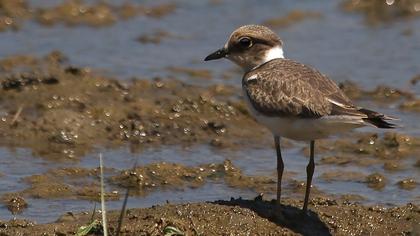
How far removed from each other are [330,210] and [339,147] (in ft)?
7.40

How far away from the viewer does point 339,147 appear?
36.0 feet

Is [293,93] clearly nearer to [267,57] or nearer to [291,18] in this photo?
[267,57]

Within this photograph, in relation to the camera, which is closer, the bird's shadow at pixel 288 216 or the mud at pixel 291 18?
the bird's shadow at pixel 288 216

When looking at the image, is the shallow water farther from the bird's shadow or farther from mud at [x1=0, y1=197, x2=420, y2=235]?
the bird's shadow

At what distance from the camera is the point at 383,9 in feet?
51.1

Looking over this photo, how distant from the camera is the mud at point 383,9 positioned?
49.9 feet

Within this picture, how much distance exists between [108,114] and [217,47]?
3145mm

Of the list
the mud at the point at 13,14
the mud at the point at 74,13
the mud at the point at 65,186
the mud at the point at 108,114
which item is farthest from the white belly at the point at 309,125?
the mud at the point at 74,13

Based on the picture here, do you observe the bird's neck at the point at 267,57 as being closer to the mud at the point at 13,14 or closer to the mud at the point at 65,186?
the mud at the point at 65,186

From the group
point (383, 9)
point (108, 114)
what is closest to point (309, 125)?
point (108, 114)

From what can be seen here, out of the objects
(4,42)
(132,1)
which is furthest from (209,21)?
(4,42)

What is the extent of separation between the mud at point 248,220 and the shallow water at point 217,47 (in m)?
0.86

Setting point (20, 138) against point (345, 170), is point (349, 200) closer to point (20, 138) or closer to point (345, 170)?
point (345, 170)

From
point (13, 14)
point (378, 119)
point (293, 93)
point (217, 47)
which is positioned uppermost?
point (378, 119)
